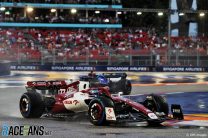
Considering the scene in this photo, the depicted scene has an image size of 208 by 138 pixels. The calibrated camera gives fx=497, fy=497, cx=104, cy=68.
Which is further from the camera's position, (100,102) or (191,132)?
(100,102)

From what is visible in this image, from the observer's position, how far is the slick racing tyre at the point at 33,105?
39.4 ft

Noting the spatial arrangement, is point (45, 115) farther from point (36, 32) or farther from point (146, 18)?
point (146, 18)

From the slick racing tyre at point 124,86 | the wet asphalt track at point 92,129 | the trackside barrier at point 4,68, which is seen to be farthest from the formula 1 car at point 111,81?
the trackside barrier at point 4,68

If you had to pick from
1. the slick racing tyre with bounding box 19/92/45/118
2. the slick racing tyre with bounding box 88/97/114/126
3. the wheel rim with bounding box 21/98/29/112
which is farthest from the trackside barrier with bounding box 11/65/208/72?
the slick racing tyre with bounding box 88/97/114/126

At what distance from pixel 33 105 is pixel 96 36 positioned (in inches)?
1415

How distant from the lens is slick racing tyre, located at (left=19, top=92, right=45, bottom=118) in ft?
39.4

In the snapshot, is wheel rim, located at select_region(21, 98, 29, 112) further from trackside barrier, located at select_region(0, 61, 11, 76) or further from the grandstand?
the grandstand

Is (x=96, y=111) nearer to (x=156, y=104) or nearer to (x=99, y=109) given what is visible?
(x=99, y=109)

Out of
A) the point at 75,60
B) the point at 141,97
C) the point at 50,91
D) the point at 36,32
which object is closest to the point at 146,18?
the point at 36,32

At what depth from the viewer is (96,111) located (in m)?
10.8

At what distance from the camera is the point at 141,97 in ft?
57.7

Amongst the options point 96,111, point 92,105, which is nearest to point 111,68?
point 92,105

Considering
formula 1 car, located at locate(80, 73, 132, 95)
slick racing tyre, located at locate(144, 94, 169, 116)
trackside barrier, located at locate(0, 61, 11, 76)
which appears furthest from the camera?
trackside barrier, located at locate(0, 61, 11, 76)

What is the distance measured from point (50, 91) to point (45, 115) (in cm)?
81
